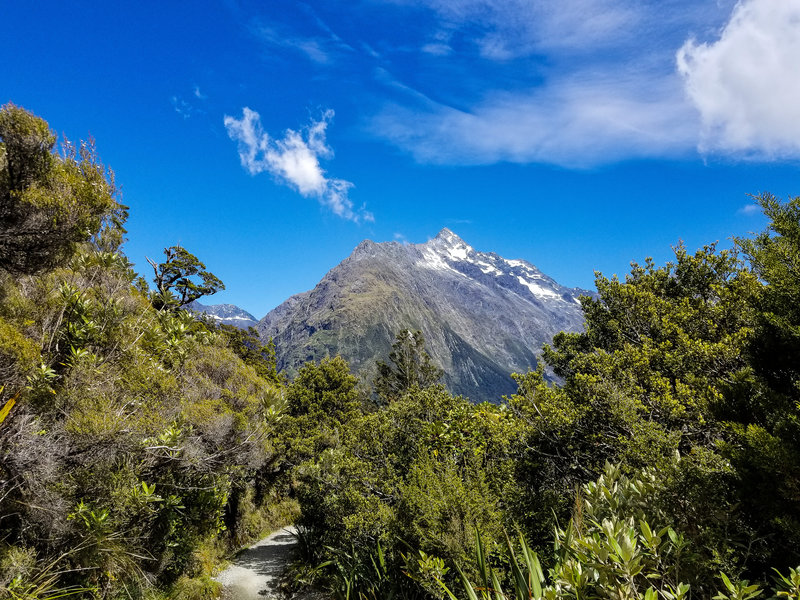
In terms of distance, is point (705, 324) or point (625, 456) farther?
point (705, 324)

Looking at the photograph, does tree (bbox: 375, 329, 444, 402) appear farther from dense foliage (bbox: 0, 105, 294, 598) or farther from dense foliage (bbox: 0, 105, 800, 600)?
dense foliage (bbox: 0, 105, 294, 598)

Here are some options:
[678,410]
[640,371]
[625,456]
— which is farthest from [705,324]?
[625,456]

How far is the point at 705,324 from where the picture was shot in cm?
815

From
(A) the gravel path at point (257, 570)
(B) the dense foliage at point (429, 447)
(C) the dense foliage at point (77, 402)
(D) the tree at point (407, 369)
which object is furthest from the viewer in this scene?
(D) the tree at point (407, 369)

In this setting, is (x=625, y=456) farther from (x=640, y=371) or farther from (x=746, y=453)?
(x=746, y=453)

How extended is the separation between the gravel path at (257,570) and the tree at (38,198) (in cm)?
1081

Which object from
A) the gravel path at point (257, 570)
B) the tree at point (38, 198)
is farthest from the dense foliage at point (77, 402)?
the gravel path at point (257, 570)

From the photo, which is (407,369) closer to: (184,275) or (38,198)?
(184,275)

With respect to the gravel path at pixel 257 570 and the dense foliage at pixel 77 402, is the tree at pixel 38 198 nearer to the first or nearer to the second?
the dense foliage at pixel 77 402

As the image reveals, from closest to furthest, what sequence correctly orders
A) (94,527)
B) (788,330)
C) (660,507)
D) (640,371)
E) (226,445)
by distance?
(788,330)
(660,507)
(94,527)
(640,371)
(226,445)

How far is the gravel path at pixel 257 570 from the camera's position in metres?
11.8

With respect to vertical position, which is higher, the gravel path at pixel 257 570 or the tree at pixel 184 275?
the tree at pixel 184 275

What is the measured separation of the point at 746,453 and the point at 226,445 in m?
10.2

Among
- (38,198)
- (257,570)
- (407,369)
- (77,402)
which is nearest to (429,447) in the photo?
(77,402)
